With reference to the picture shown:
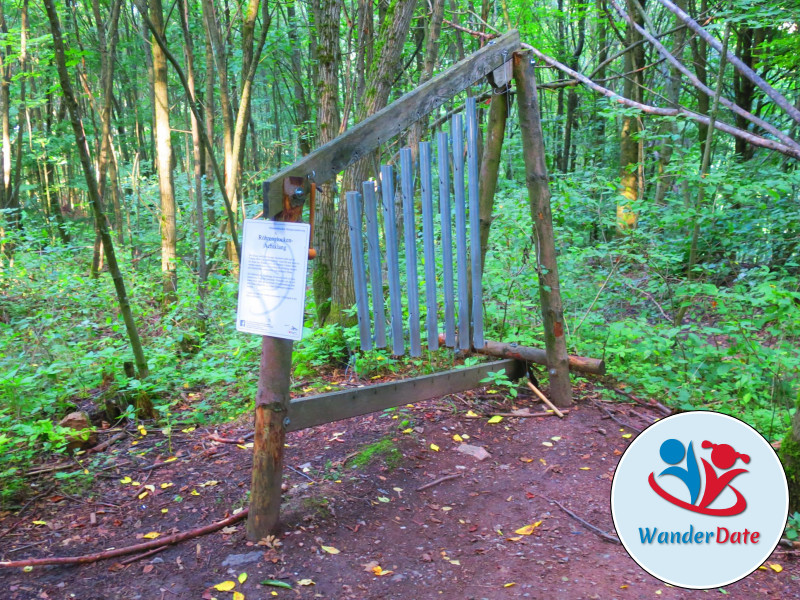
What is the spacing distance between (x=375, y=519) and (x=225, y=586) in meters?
0.87

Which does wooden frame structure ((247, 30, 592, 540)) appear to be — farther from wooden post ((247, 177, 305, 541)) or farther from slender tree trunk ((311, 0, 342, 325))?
slender tree trunk ((311, 0, 342, 325))

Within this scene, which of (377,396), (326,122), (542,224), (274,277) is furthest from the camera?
(326,122)

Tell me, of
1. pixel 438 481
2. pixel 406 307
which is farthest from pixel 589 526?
pixel 406 307

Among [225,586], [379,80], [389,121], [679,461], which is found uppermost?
[379,80]

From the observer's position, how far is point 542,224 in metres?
4.23

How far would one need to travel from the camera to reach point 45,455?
3834 mm

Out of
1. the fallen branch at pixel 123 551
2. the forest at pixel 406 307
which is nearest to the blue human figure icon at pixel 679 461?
the forest at pixel 406 307

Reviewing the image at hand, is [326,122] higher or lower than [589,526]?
higher

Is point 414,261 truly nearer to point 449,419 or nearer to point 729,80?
point 449,419

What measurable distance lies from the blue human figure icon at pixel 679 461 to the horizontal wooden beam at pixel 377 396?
161cm

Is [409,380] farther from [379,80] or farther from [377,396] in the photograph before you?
[379,80]

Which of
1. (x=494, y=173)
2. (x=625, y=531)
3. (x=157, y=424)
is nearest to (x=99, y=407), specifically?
(x=157, y=424)

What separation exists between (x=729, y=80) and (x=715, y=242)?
276 inches

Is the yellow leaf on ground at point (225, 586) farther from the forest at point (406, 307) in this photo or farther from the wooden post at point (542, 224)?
the wooden post at point (542, 224)
